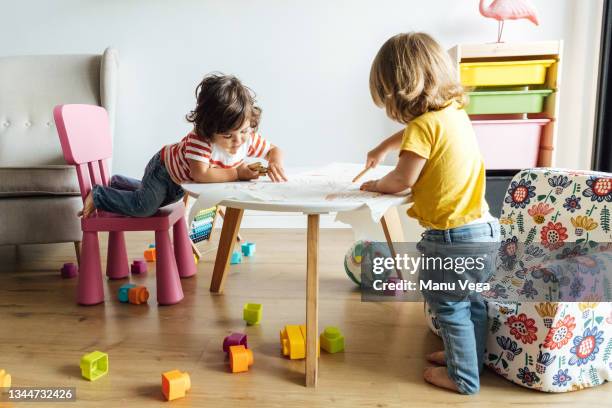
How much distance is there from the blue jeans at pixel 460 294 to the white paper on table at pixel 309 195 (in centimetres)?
14

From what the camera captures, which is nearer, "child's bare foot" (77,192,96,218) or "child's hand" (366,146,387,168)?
"child's hand" (366,146,387,168)

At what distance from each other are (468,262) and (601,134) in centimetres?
168

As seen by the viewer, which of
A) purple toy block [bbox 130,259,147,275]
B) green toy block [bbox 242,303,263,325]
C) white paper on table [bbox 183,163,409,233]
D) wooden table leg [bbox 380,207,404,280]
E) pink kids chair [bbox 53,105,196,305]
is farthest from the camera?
purple toy block [bbox 130,259,147,275]

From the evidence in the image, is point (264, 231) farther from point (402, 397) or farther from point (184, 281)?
point (402, 397)

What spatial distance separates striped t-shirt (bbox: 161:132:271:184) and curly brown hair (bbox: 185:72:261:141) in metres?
0.05

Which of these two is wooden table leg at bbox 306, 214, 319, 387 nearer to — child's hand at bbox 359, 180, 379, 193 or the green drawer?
child's hand at bbox 359, 180, 379, 193

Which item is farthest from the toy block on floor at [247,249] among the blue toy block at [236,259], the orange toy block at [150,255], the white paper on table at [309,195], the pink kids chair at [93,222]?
the white paper on table at [309,195]

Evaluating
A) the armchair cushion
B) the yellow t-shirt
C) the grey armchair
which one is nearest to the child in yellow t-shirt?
the yellow t-shirt

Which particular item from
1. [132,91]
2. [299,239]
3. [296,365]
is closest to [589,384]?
[296,365]

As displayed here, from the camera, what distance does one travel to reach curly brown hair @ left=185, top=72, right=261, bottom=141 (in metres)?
1.37

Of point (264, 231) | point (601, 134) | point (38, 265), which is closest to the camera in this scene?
point (38, 265)

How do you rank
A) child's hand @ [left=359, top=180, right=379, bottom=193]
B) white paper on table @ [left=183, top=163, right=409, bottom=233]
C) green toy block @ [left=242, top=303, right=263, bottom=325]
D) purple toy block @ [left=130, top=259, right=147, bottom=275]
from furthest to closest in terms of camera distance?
purple toy block @ [left=130, top=259, right=147, bottom=275] → green toy block @ [left=242, top=303, right=263, bottom=325] → child's hand @ [left=359, top=180, right=379, bottom=193] → white paper on table @ [left=183, top=163, right=409, bottom=233]

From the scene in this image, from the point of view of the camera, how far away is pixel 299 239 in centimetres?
257

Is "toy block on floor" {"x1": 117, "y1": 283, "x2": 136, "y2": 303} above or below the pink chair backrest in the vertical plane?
below
